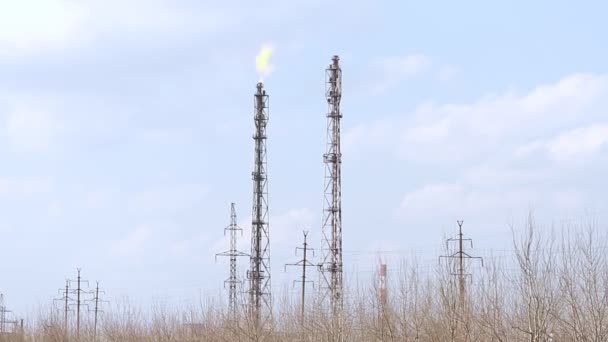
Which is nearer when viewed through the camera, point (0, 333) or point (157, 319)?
point (157, 319)

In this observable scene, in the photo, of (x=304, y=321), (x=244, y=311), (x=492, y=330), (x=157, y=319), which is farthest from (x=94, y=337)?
(x=492, y=330)

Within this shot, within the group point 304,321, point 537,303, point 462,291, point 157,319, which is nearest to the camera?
point 537,303

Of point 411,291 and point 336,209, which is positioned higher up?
point 336,209

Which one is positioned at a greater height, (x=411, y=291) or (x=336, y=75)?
(x=336, y=75)

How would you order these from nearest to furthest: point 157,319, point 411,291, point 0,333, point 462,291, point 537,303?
point 537,303
point 462,291
point 411,291
point 157,319
point 0,333

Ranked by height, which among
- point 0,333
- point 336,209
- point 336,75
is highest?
point 336,75

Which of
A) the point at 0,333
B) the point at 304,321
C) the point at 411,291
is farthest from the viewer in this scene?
the point at 0,333

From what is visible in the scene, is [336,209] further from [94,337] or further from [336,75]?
[94,337]

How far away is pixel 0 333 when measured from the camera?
68938mm

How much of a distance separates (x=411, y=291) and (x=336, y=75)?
1249cm

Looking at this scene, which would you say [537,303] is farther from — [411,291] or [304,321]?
[304,321]

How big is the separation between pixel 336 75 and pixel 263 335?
1067 cm

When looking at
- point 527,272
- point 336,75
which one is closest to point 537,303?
point 527,272

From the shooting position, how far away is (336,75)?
3953 centimetres
